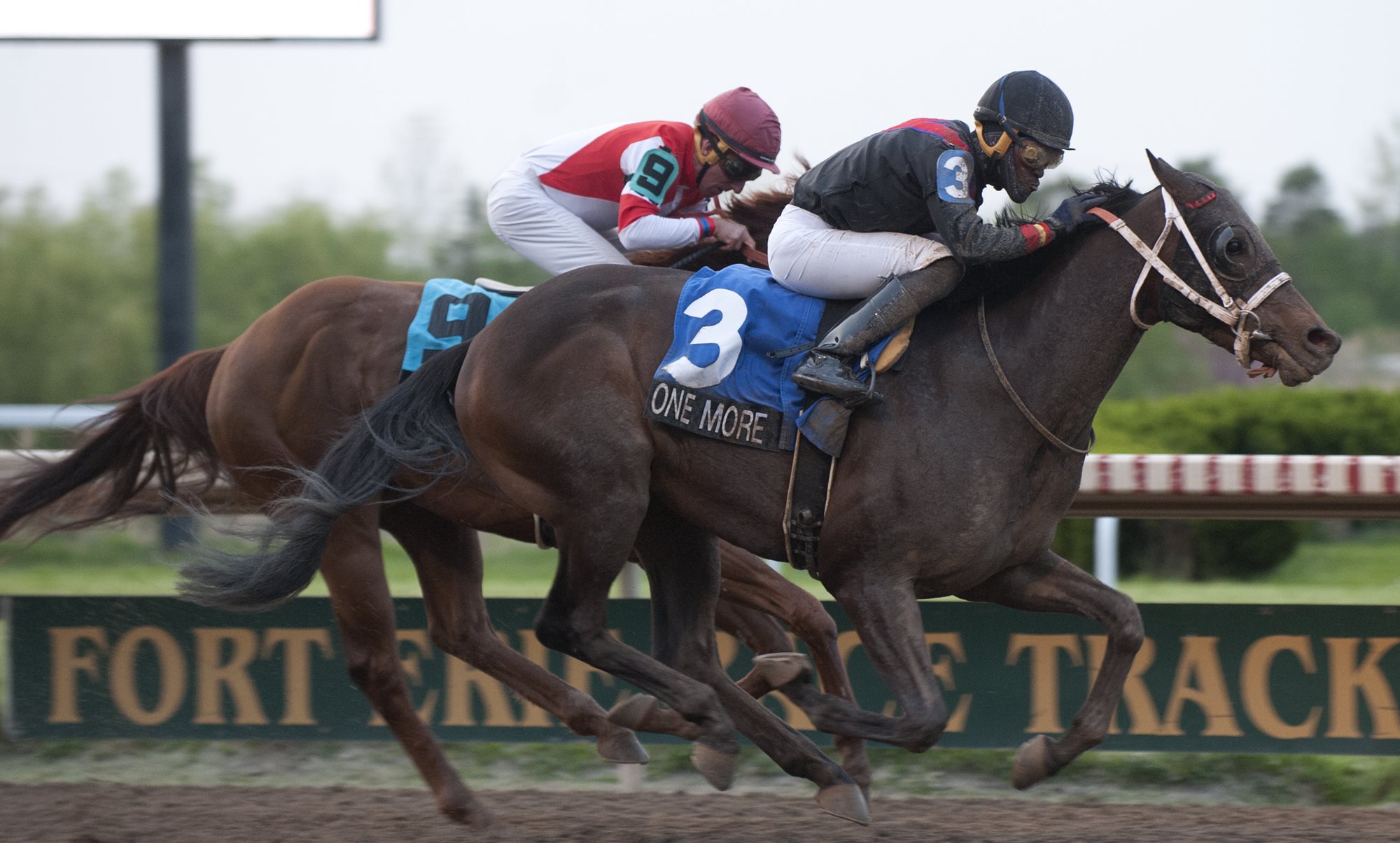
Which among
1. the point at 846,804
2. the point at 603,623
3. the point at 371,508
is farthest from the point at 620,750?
the point at 371,508

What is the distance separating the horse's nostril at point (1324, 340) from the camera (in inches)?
135

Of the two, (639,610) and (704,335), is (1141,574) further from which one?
(704,335)

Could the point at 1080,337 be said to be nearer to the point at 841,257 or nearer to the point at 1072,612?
the point at 841,257

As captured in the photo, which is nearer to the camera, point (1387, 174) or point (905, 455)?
point (905, 455)

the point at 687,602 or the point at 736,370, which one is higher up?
the point at 736,370

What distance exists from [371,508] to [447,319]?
59cm

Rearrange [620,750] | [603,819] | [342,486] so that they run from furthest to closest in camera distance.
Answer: [603,819]
[620,750]
[342,486]

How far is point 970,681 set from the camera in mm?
4941

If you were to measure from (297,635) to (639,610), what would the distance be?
1139 millimetres

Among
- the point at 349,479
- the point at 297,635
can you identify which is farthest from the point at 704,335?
the point at 297,635

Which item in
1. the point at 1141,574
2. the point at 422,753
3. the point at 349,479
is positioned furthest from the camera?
the point at 1141,574

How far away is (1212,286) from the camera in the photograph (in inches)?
139

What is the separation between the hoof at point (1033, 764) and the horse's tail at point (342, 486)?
1608 millimetres

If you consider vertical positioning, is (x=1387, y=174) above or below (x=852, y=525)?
above
